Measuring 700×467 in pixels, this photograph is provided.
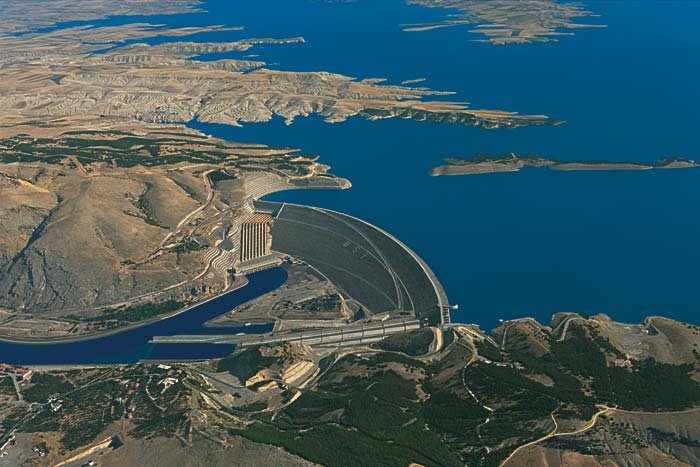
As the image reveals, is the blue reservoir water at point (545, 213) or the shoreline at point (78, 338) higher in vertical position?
the blue reservoir water at point (545, 213)

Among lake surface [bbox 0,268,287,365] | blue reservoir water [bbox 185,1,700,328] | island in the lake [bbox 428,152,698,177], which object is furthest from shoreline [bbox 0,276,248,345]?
island in the lake [bbox 428,152,698,177]

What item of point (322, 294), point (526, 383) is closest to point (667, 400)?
point (526, 383)

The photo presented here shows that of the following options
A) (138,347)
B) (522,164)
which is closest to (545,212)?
(522,164)

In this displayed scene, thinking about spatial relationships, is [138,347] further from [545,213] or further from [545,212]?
[545,212]

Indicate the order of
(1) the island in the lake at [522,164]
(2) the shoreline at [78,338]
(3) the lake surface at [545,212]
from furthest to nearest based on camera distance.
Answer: (1) the island in the lake at [522,164] → (3) the lake surface at [545,212] → (2) the shoreline at [78,338]

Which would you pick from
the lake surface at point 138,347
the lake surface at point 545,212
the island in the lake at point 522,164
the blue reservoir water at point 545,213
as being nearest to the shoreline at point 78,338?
the lake surface at point 138,347

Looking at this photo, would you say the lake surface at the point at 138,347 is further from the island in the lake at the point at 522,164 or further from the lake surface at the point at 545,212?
the island in the lake at the point at 522,164
